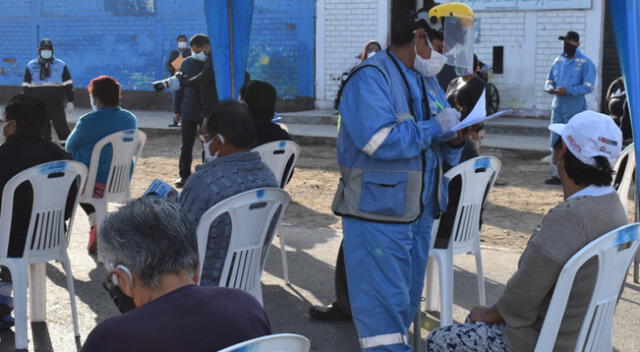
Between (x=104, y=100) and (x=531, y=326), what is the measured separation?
464 cm

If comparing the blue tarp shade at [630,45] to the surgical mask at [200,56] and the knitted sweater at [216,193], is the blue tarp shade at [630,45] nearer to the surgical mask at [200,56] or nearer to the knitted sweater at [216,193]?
the knitted sweater at [216,193]

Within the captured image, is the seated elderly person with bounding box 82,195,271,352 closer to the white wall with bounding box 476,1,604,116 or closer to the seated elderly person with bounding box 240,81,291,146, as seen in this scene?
the seated elderly person with bounding box 240,81,291,146

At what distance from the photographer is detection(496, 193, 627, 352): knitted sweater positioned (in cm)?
304

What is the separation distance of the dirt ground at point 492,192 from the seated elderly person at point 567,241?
4193mm

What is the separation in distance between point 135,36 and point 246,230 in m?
18.0

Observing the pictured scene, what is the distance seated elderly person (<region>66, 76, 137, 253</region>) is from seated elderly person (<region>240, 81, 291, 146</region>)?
38.7 inches

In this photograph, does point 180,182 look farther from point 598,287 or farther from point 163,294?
point 163,294

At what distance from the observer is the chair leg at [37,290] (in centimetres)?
521

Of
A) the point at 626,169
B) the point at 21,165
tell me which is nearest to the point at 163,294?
the point at 21,165

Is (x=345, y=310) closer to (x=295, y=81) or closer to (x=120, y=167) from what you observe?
(x=120, y=167)

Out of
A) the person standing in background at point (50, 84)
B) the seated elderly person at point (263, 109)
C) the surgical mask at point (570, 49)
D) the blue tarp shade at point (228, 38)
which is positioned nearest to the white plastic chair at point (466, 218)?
the blue tarp shade at point (228, 38)

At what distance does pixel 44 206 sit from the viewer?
4.82 metres

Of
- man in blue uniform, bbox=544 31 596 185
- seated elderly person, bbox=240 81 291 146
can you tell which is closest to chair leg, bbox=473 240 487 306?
seated elderly person, bbox=240 81 291 146

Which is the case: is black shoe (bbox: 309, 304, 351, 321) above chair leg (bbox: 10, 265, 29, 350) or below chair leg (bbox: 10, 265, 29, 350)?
below
